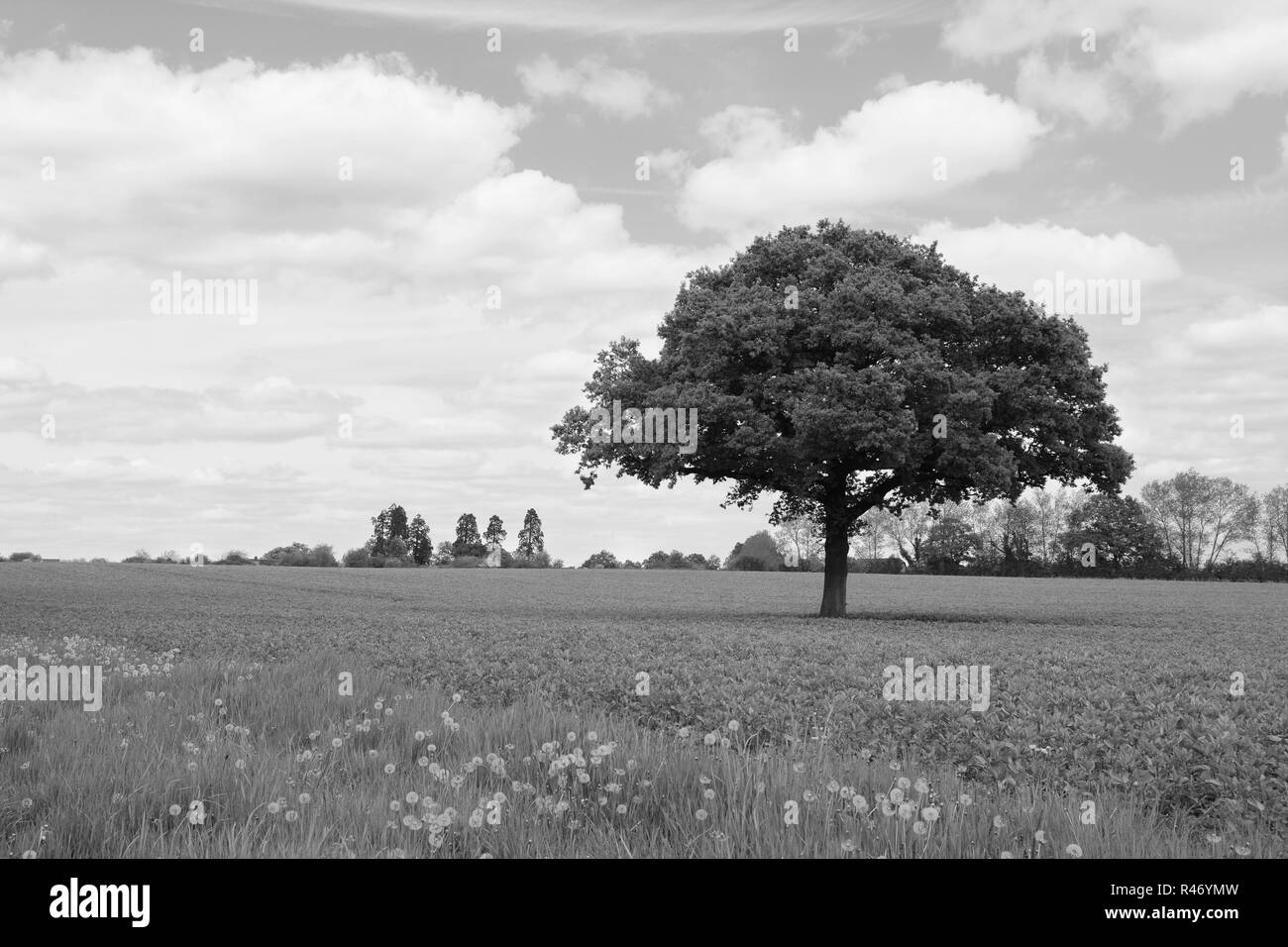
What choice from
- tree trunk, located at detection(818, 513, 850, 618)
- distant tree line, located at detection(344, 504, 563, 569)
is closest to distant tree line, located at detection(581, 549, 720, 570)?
distant tree line, located at detection(344, 504, 563, 569)

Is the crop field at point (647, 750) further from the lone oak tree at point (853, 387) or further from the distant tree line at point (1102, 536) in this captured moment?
the distant tree line at point (1102, 536)

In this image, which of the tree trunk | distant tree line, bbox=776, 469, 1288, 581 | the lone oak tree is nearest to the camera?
the lone oak tree

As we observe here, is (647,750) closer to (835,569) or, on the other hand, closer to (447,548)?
(835,569)

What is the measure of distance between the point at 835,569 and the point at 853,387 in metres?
11.1

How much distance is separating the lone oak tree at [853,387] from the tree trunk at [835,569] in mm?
83

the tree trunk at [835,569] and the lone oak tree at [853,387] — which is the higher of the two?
the lone oak tree at [853,387]

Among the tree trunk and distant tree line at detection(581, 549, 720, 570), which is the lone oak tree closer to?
the tree trunk

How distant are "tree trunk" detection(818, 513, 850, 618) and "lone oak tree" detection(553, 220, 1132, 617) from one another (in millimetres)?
83

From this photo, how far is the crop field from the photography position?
649 centimetres

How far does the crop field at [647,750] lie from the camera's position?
649cm

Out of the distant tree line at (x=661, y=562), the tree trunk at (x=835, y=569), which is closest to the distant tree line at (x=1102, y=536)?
the distant tree line at (x=661, y=562)

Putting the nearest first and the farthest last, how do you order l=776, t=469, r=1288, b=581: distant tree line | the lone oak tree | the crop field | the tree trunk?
1. the crop field
2. the lone oak tree
3. the tree trunk
4. l=776, t=469, r=1288, b=581: distant tree line

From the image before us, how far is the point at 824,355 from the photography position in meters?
37.1
